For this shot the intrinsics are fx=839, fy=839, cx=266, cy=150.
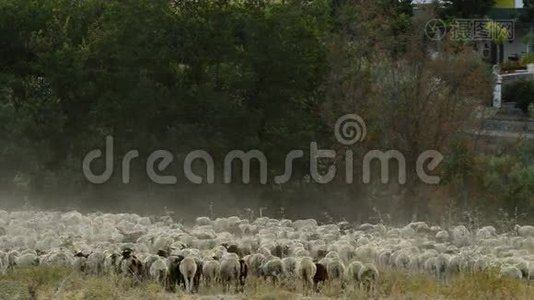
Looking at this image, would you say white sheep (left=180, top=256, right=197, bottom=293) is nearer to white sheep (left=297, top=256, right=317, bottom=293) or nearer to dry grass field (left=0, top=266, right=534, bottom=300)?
dry grass field (left=0, top=266, right=534, bottom=300)

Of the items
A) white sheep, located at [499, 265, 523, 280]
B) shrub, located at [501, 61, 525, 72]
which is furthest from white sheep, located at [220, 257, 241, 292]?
shrub, located at [501, 61, 525, 72]

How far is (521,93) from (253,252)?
2946 cm

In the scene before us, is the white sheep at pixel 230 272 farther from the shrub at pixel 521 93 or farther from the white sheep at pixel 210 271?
the shrub at pixel 521 93

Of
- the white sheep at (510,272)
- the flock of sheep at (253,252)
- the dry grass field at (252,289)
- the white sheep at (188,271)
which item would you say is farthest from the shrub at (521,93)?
the white sheep at (188,271)

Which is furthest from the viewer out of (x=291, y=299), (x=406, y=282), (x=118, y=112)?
(x=118, y=112)

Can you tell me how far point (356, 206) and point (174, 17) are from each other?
5.07 m

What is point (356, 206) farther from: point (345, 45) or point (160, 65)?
point (160, 65)

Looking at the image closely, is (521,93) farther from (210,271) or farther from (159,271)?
(159,271)

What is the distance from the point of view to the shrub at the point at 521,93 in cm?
3412

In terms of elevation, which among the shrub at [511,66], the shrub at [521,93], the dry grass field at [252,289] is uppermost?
the shrub at [511,66]

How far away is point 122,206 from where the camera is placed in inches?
594

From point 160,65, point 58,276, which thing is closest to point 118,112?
point 160,65

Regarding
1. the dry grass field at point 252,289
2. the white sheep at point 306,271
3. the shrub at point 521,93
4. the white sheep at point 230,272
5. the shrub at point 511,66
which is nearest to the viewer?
the dry grass field at point 252,289

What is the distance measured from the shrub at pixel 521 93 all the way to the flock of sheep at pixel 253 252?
2584cm
